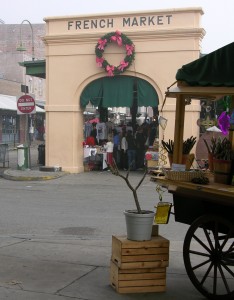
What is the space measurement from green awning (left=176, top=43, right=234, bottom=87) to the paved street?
219 cm

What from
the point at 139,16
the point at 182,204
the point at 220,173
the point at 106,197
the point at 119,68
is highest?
the point at 139,16

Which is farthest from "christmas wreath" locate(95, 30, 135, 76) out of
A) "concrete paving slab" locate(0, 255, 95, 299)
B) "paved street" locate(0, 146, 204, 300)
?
"concrete paving slab" locate(0, 255, 95, 299)

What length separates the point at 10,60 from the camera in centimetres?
5003

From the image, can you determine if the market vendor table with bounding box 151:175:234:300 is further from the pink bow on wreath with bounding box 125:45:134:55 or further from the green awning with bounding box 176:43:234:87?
the pink bow on wreath with bounding box 125:45:134:55

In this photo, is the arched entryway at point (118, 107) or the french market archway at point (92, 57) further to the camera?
the arched entryway at point (118, 107)

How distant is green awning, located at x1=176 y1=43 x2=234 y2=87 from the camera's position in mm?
4777

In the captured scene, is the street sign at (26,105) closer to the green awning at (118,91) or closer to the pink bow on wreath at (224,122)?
the green awning at (118,91)

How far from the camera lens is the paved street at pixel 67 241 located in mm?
5262

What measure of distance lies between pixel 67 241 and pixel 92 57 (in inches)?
467

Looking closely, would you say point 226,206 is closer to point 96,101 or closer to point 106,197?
point 106,197

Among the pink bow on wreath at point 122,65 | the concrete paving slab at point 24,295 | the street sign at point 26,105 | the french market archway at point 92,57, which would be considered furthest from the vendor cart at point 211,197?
the street sign at point 26,105

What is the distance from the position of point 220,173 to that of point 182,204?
587mm

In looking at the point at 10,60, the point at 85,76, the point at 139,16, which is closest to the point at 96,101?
the point at 85,76

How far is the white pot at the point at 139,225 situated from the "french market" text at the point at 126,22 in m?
13.9
